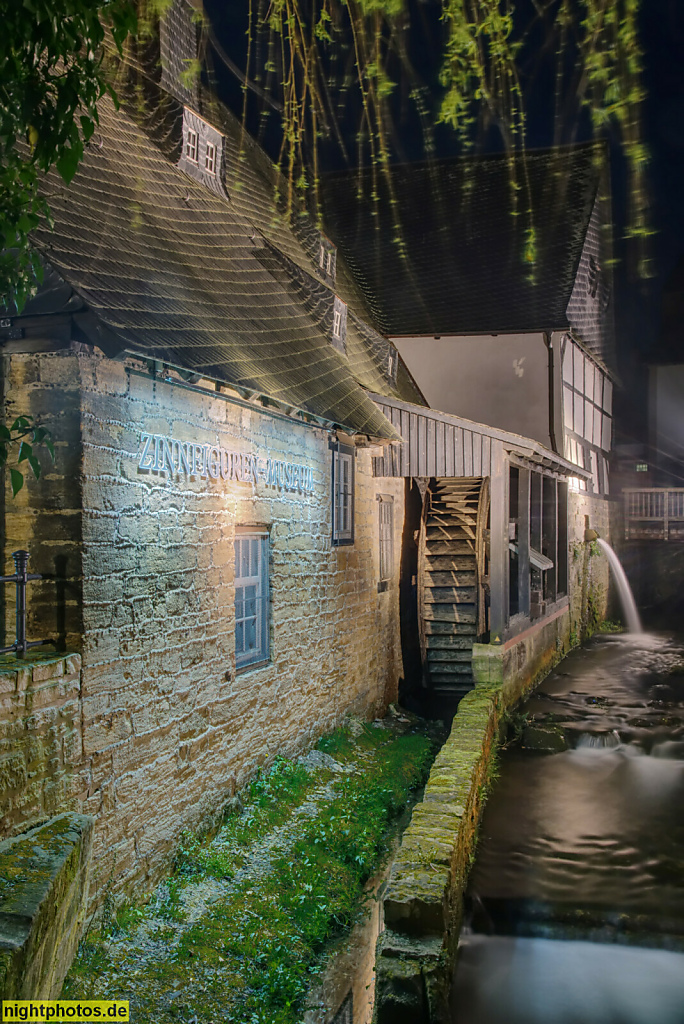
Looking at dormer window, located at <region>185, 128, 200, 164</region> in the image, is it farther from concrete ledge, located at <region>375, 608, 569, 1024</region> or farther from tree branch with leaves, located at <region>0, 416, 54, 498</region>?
concrete ledge, located at <region>375, 608, 569, 1024</region>

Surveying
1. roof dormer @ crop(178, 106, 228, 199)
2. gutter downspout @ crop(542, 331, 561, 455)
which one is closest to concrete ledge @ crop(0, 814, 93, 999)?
roof dormer @ crop(178, 106, 228, 199)

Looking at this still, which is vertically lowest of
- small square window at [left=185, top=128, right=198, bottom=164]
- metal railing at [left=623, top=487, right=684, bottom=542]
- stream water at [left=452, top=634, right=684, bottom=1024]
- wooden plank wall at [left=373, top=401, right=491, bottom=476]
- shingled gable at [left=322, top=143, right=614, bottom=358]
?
stream water at [left=452, top=634, right=684, bottom=1024]

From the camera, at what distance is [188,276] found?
22.0ft

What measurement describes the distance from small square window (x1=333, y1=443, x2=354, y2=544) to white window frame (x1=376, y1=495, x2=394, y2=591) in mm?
1583

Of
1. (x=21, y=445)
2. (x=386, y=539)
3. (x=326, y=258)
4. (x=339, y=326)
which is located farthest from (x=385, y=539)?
(x=21, y=445)

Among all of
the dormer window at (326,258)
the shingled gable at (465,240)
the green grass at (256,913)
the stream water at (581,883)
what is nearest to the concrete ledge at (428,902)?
the stream water at (581,883)

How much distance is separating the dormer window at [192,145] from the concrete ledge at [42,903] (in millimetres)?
7247

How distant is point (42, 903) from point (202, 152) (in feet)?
27.2

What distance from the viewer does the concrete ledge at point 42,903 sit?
301cm

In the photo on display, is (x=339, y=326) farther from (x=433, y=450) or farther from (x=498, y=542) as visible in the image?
(x=498, y=542)

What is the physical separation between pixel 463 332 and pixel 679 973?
44.2ft

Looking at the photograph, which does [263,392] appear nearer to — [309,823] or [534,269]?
[309,823]

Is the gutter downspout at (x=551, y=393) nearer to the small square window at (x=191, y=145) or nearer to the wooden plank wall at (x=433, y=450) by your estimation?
the wooden plank wall at (x=433, y=450)

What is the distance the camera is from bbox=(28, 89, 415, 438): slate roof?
513 cm
